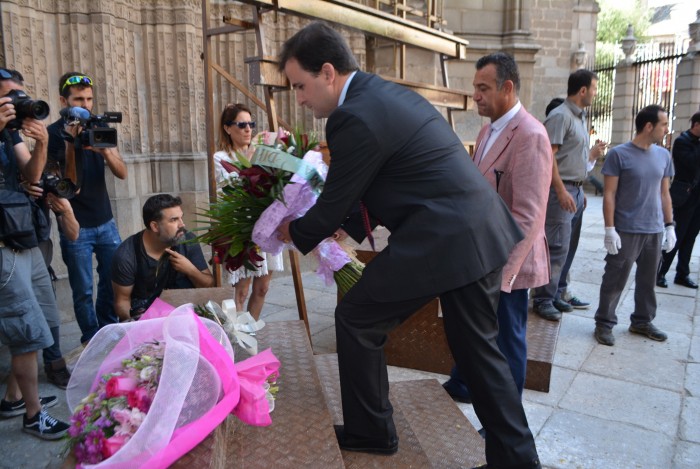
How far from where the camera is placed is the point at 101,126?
3729 mm

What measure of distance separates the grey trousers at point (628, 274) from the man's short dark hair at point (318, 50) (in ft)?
11.2

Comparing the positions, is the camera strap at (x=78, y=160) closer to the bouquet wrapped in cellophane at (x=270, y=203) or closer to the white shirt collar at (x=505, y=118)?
the bouquet wrapped in cellophane at (x=270, y=203)

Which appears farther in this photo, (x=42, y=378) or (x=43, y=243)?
(x=42, y=378)

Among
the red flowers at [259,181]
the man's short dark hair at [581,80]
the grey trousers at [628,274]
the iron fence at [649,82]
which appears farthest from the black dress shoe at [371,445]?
the iron fence at [649,82]

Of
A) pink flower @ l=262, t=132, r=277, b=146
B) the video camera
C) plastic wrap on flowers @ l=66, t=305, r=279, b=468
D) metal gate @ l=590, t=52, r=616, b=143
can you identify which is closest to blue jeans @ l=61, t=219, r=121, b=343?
the video camera

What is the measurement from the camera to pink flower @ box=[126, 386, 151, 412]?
168 centimetres

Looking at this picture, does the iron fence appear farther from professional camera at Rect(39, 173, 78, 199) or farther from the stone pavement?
professional camera at Rect(39, 173, 78, 199)

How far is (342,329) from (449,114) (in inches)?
186

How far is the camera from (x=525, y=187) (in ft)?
9.65

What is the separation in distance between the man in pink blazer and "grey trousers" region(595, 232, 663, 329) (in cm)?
196

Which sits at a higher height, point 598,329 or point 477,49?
point 477,49

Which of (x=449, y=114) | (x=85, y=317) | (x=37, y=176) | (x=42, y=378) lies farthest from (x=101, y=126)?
(x=449, y=114)

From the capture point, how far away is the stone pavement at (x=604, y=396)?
306 centimetres

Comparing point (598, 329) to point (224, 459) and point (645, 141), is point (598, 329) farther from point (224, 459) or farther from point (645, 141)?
point (224, 459)
